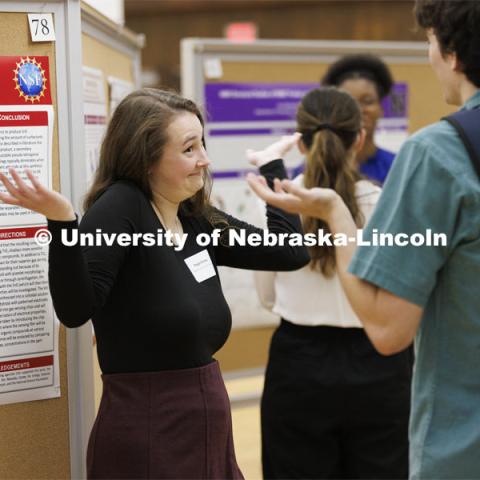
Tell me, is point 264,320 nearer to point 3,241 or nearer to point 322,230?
point 322,230

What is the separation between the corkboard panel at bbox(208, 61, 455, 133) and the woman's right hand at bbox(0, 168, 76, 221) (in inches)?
99.3

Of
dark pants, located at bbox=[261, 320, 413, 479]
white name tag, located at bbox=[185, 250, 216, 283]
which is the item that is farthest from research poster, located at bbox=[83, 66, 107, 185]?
dark pants, located at bbox=[261, 320, 413, 479]

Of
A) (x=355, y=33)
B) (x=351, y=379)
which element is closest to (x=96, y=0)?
(x=351, y=379)

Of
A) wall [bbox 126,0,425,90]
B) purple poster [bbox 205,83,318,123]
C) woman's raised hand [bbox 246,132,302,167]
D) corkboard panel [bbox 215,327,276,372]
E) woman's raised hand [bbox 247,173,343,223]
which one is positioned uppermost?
wall [bbox 126,0,425,90]

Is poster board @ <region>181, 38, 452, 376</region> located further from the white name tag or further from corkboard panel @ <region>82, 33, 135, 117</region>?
the white name tag

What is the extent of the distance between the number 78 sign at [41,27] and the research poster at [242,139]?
1.93m

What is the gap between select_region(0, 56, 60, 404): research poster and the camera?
1.74m

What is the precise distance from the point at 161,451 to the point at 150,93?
0.78 m

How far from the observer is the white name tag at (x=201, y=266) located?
5.54ft

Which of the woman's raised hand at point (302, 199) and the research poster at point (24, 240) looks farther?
the research poster at point (24, 240)

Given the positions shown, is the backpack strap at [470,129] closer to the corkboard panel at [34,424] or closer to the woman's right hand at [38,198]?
the woman's right hand at [38,198]

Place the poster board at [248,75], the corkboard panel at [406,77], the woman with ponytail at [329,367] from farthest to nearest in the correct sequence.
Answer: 1. the corkboard panel at [406,77]
2. the poster board at [248,75]
3. the woman with ponytail at [329,367]

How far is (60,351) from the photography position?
1864 mm

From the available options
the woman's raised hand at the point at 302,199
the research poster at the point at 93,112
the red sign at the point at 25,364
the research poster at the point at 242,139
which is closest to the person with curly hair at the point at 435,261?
the woman's raised hand at the point at 302,199
